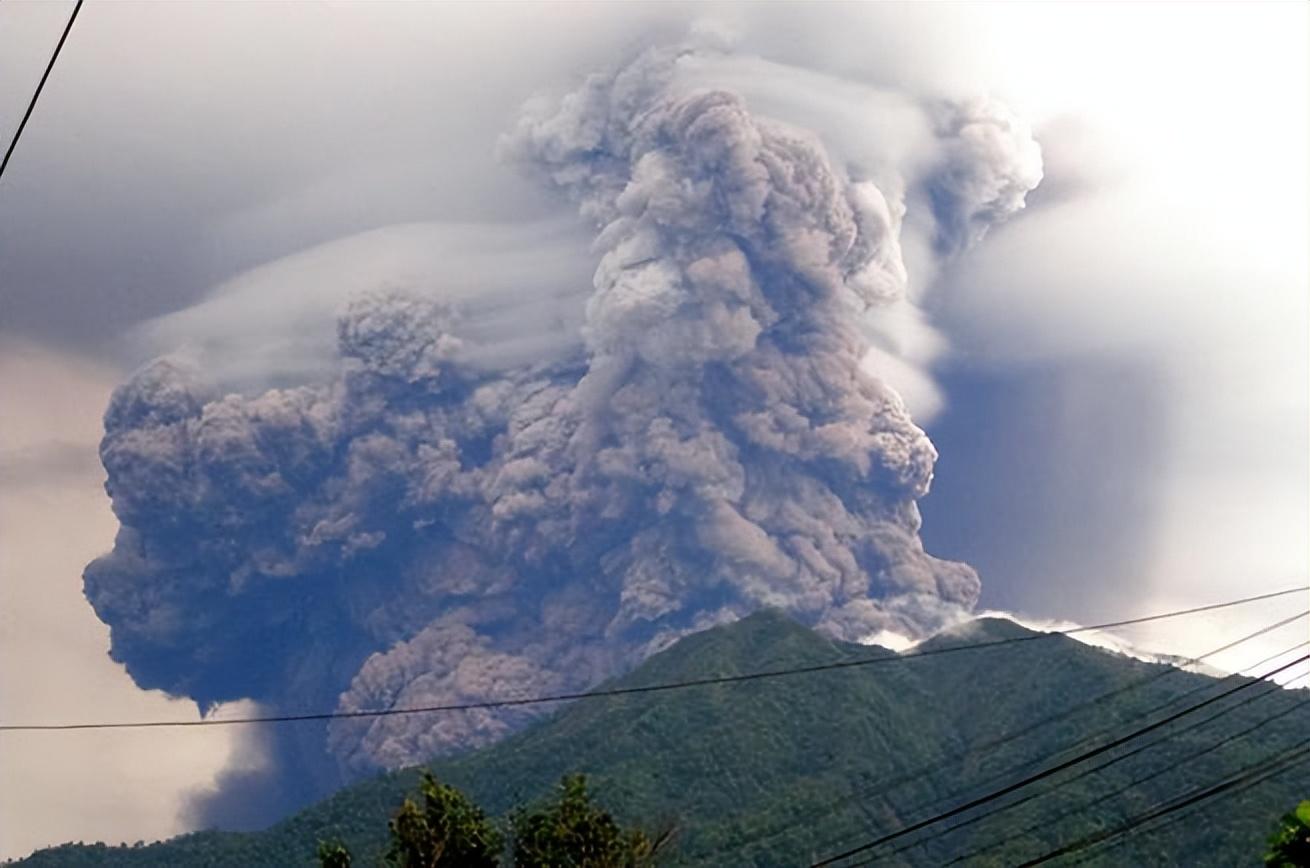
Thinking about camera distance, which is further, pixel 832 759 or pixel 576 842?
pixel 832 759

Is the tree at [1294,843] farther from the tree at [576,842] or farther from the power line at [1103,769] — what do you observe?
the power line at [1103,769]

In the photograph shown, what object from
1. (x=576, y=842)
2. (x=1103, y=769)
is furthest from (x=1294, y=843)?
(x=1103, y=769)

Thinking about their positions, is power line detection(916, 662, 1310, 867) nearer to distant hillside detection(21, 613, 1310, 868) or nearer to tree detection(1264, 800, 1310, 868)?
distant hillside detection(21, 613, 1310, 868)

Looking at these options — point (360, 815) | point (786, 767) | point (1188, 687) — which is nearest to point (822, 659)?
point (786, 767)

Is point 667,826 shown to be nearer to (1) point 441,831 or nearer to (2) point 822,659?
(1) point 441,831

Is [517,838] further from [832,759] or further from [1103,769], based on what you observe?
[832,759]

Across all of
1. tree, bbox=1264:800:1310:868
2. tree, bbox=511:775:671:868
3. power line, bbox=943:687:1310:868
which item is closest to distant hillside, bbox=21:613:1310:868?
power line, bbox=943:687:1310:868

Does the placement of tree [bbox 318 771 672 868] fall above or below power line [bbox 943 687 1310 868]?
above
